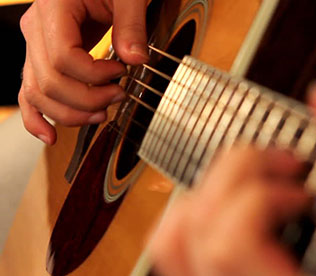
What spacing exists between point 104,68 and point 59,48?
0.07 meters

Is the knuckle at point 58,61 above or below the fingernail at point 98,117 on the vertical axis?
above

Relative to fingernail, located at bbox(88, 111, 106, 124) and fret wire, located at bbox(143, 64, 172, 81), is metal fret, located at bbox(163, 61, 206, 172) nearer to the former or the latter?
fret wire, located at bbox(143, 64, 172, 81)

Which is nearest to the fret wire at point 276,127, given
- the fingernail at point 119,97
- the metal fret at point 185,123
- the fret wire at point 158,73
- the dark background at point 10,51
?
the metal fret at point 185,123

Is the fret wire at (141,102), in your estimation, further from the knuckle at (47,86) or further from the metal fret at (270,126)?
the metal fret at (270,126)

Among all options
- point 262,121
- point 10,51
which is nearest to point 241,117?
point 262,121

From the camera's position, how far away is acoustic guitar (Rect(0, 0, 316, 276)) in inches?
15.4

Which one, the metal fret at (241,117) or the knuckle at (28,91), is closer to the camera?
the metal fret at (241,117)

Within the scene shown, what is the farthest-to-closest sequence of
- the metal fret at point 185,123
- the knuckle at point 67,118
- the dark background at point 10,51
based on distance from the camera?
the dark background at point 10,51, the knuckle at point 67,118, the metal fret at point 185,123

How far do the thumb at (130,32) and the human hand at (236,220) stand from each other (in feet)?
1.06

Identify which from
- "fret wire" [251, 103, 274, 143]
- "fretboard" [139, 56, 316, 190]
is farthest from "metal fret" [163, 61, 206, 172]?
"fret wire" [251, 103, 274, 143]

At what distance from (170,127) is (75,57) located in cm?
21

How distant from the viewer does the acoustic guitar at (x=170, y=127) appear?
1.28 feet

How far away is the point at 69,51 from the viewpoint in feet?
2.02

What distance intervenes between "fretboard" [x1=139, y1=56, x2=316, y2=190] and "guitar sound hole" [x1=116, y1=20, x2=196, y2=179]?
37 millimetres
